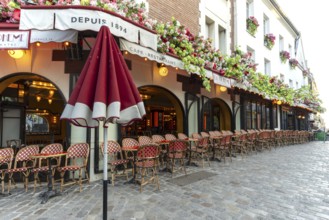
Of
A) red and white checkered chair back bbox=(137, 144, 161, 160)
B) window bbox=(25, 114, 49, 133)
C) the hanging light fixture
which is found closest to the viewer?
red and white checkered chair back bbox=(137, 144, 161, 160)

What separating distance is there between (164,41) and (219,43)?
6764 millimetres

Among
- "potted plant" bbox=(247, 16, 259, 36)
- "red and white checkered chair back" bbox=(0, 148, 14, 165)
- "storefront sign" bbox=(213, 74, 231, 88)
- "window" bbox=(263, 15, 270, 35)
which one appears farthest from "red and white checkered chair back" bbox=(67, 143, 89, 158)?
"window" bbox=(263, 15, 270, 35)

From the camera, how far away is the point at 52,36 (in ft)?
14.3

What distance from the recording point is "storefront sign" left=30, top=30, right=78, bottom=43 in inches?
171

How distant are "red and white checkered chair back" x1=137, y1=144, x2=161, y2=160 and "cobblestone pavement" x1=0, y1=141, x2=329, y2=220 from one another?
713 mm

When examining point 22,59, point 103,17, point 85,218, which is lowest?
point 85,218

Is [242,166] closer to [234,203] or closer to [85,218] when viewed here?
[234,203]

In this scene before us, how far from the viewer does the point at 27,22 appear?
3.99 m

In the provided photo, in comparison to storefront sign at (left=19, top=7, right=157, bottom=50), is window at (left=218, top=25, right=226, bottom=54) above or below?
above

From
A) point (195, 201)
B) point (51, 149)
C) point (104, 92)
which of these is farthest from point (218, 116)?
point (104, 92)

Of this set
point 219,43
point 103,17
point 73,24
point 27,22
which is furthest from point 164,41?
point 219,43

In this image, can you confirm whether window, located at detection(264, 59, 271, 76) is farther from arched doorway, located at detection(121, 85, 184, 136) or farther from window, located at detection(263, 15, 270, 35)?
arched doorway, located at detection(121, 85, 184, 136)

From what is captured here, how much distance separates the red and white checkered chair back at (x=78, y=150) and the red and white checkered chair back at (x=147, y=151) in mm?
1373

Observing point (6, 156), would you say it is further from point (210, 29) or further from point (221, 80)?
point (210, 29)
